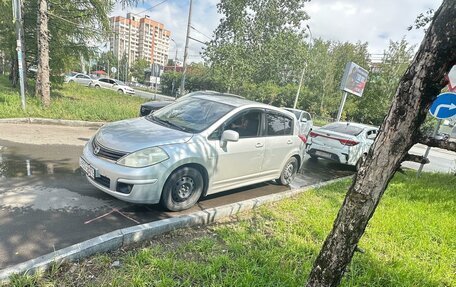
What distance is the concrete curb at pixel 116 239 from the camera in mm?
2314

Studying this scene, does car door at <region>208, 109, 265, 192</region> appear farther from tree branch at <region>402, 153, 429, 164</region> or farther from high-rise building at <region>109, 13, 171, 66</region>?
high-rise building at <region>109, 13, 171, 66</region>

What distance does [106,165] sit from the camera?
354 cm

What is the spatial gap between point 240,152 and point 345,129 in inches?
195

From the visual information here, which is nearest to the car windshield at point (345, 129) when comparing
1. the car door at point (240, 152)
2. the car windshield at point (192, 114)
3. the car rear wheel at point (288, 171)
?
the car rear wheel at point (288, 171)

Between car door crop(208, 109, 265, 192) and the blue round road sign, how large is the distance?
3.79 m

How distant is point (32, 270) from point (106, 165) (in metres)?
1.47

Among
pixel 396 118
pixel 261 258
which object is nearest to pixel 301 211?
pixel 261 258

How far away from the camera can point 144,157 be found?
→ 3.52 metres

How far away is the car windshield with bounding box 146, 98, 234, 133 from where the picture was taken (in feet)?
14.0

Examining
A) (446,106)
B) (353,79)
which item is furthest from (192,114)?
(353,79)

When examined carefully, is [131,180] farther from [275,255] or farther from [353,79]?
[353,79]

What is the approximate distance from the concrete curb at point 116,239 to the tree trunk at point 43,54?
8.95 metres

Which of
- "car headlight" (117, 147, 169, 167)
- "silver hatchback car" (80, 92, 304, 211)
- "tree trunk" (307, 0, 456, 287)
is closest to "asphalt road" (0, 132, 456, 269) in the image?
"silver hatchback car" (80, 92, 304, 211)

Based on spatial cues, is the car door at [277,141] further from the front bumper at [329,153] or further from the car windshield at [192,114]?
the front bumper at [329,153]
